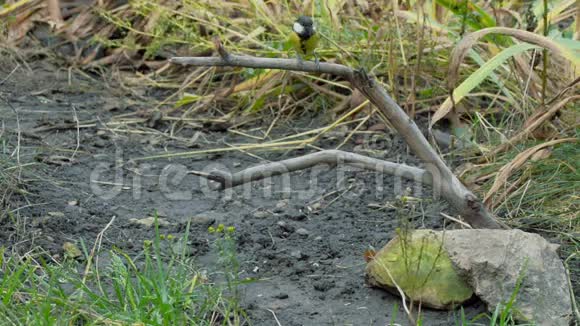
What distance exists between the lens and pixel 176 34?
4.53 m

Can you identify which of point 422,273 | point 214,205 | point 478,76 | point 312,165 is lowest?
point 214,205

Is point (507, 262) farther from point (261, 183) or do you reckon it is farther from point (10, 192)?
point (10, 192)

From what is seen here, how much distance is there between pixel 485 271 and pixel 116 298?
0.95m

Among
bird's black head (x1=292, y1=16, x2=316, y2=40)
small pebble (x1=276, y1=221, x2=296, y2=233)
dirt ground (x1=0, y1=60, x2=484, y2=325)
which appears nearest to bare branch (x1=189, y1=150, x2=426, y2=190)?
dirt ground (x1=0, y1=60, x2=484, y2=325)

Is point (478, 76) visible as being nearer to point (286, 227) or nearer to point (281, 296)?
point (286, 227)

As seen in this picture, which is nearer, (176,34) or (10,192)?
(10,192)

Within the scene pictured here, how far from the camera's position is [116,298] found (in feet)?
7.82

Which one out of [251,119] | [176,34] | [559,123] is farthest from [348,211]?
[176,34]

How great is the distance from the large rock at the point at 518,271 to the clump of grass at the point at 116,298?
0.60 meters

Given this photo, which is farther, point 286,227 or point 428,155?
point 286,227

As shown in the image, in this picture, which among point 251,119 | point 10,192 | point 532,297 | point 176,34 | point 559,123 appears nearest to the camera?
point 532,297

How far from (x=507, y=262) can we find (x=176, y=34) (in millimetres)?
2609

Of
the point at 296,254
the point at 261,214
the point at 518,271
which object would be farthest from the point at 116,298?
the point at 518,271

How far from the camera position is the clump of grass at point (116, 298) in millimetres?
2176
